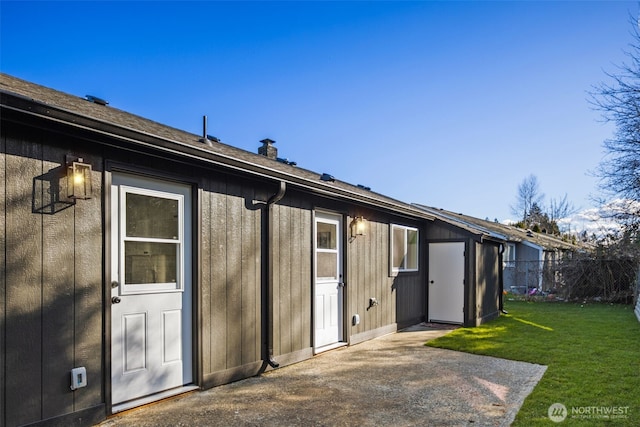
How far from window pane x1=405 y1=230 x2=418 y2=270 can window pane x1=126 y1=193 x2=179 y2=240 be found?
5909mm

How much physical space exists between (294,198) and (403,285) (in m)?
3.95

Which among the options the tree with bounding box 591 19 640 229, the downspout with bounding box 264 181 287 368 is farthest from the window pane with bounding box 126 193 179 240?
the tree with bounding box 591 19 640 229

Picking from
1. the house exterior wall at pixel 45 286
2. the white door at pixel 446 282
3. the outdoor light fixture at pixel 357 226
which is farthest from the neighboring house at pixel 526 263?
the house exterior wall at pixel 45 286

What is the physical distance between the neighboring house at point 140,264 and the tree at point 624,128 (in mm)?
9624

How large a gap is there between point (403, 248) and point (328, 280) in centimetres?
281

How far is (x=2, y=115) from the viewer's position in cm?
292

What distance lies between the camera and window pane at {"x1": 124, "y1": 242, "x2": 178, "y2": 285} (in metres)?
3.91

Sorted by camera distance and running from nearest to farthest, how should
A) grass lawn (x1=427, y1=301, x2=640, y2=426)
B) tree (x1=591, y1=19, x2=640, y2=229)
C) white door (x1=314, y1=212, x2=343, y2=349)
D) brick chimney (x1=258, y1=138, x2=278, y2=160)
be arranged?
grass lawn (x1=427, y1=301, x2=640, y2=426), white door (x1=314, y1=212, x2=343, y2=349), brick chimney (x1=258, y1=138, x2=278, y2=160), tree (x1=591, y1=19, x2=640, y2=229)

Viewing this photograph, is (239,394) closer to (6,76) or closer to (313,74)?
(6,76)

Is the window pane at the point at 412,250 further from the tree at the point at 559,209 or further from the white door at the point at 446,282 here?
the tree at the point at 559,209

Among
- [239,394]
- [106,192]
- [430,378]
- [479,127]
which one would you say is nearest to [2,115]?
[106,192]

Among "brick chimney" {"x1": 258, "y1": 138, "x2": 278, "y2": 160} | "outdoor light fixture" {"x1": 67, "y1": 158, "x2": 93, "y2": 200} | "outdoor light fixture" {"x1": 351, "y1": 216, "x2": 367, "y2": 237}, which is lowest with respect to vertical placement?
"outdoor light fixture" {"x1": 351, "y1": 216, "x2": 367, "y2": 237}

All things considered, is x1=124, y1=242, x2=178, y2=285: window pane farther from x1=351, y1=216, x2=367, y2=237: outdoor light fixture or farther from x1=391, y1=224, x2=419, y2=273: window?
x1=391, y1=224, x2=419, y2=273: window

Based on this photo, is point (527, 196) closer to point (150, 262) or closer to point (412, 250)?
point (412, 250)
